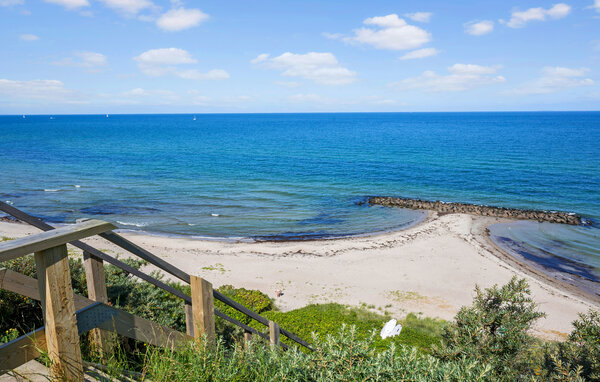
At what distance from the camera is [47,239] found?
7.44ft

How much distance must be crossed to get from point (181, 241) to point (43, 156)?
5821 centimetres

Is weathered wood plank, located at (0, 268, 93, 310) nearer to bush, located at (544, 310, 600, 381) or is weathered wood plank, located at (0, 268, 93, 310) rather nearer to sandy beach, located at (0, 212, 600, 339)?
bush, located at (544, 310, 600, 381)

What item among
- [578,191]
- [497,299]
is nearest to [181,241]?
[497,299]

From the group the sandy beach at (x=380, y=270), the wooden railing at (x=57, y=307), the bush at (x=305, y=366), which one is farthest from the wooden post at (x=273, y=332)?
the sandy beach at (x=380, y=270)

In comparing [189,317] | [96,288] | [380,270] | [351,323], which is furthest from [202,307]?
[380,270]

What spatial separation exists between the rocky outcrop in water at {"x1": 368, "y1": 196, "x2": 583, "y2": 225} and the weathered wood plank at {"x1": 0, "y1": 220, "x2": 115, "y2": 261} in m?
38.7

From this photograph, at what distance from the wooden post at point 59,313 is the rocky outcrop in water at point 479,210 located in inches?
1528

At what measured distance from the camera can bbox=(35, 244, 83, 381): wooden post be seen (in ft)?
7.68

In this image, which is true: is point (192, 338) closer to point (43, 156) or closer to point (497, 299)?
point (497, 299)

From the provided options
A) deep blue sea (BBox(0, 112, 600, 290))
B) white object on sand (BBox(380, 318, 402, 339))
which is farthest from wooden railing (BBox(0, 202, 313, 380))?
deep blue sea (BBox(0, 112, 600, 290))

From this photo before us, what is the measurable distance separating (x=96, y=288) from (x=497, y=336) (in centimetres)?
654

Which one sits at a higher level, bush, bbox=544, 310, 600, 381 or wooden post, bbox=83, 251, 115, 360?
wooden post, bbox=83, 251, 115, 360

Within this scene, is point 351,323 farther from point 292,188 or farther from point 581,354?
point 292,188

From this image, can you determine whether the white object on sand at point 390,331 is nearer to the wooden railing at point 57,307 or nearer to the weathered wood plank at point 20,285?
the wooden railing at point 57,307
